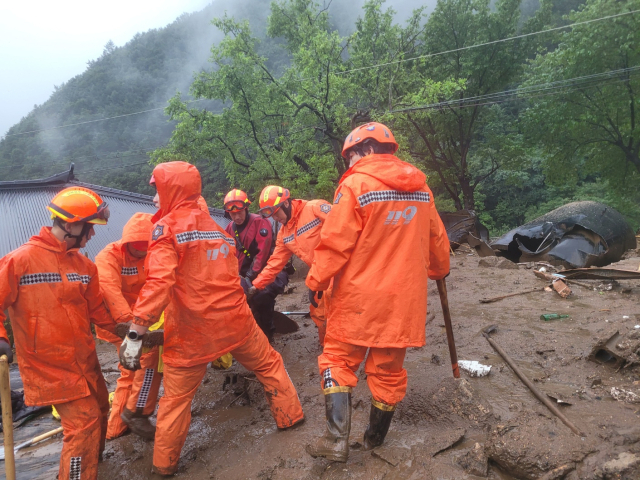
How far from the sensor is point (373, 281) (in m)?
2.44

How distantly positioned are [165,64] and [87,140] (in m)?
24.2

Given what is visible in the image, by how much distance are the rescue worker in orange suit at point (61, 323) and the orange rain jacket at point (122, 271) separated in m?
0.33

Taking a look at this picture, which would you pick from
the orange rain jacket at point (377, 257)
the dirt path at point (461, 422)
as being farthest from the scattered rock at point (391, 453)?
the orange rain jacket at point (377, 257)

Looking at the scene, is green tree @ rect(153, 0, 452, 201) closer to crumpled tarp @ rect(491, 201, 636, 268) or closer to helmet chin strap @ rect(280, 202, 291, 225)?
crumpled tarp @ rect(491, 201, 636, 268)

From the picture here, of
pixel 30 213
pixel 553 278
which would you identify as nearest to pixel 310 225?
pixel 553 278

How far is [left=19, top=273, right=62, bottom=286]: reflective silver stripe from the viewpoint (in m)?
2.50

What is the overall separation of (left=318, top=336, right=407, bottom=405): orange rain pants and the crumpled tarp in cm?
840

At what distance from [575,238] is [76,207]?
34.2 feet

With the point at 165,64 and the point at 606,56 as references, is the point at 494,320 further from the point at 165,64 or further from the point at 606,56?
the point at 165,64

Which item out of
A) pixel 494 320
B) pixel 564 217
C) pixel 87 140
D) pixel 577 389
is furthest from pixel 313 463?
pixel 87 140

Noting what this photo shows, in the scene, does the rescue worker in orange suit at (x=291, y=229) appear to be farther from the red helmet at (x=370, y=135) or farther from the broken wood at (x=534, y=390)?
the broken wood at (x=534, y=390)

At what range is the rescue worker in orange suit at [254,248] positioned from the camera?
502cm

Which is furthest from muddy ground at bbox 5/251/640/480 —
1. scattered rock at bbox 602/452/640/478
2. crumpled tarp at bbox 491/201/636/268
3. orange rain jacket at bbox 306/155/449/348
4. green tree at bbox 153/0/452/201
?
green tree at bbox 153/0/452/201

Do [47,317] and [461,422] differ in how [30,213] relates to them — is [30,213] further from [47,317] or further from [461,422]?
[461,422]
